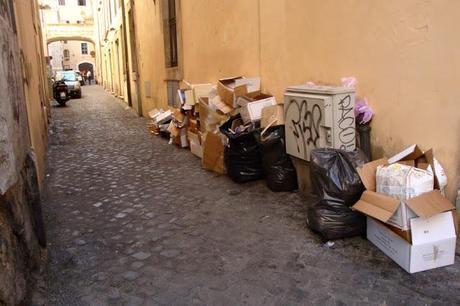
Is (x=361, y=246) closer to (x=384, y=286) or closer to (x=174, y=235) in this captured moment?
(x=384, y=286)

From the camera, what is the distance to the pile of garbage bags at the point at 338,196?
325 centimetres

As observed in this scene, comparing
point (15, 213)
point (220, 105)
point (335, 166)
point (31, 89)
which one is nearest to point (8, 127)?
point (15, 213)

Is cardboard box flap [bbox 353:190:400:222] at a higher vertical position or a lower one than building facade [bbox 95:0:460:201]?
lower

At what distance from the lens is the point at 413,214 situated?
2.72 m

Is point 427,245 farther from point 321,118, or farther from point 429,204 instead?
point 321,118

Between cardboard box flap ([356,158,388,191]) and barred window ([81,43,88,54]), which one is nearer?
cardboard box flap ([356,158,388,191])

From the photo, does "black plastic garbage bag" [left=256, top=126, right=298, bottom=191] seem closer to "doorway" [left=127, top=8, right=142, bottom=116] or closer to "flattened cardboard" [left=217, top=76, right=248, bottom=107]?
"flattened cardboard" [left=217, top=76, right=248, bottom=107]

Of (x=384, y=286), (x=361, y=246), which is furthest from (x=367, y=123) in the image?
(x=384, y=286)

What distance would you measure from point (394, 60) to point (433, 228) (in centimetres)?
140

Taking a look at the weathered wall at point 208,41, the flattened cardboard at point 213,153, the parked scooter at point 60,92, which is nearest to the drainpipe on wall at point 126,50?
the parked scooter at point 60,92

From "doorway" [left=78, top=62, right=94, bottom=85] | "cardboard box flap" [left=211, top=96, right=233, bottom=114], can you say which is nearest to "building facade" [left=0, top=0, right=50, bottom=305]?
"cardboard box flap" [left=211, top=96, right=233, bottom=114]

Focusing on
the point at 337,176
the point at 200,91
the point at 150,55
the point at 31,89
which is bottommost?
the point at 337,176

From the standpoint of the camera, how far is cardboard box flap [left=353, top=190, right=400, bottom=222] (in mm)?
2799

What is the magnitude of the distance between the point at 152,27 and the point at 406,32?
8943mm
